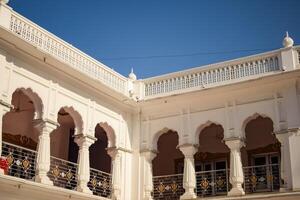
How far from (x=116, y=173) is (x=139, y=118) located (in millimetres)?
1797

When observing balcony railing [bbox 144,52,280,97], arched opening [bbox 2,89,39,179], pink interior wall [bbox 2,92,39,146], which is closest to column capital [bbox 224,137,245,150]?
balcony railing [bbox 144,52,280,97]

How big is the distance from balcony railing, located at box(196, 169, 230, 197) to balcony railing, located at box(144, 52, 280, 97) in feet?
7.92

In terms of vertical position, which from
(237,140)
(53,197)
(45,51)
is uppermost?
(45,51)

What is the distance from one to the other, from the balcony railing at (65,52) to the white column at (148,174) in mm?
1815

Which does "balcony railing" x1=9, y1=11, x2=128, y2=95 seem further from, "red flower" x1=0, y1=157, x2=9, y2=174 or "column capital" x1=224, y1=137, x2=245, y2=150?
"column capital" x1=224, y1=137, x2=245, y2=150

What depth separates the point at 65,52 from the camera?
39.4 feet

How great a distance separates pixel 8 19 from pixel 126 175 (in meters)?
5.27

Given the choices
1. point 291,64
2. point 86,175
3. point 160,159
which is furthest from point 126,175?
point 291,64

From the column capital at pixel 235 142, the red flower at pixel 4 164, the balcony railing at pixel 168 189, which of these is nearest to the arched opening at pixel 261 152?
the column capital at pixel 235 142

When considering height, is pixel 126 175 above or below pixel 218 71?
below

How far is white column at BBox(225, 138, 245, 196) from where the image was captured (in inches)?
475

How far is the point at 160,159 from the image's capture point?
16062mm

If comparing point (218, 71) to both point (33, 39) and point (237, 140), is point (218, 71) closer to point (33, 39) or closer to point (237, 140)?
point (237, 140)

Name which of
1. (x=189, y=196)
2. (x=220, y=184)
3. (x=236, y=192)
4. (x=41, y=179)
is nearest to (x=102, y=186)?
(x=189, y=196)
